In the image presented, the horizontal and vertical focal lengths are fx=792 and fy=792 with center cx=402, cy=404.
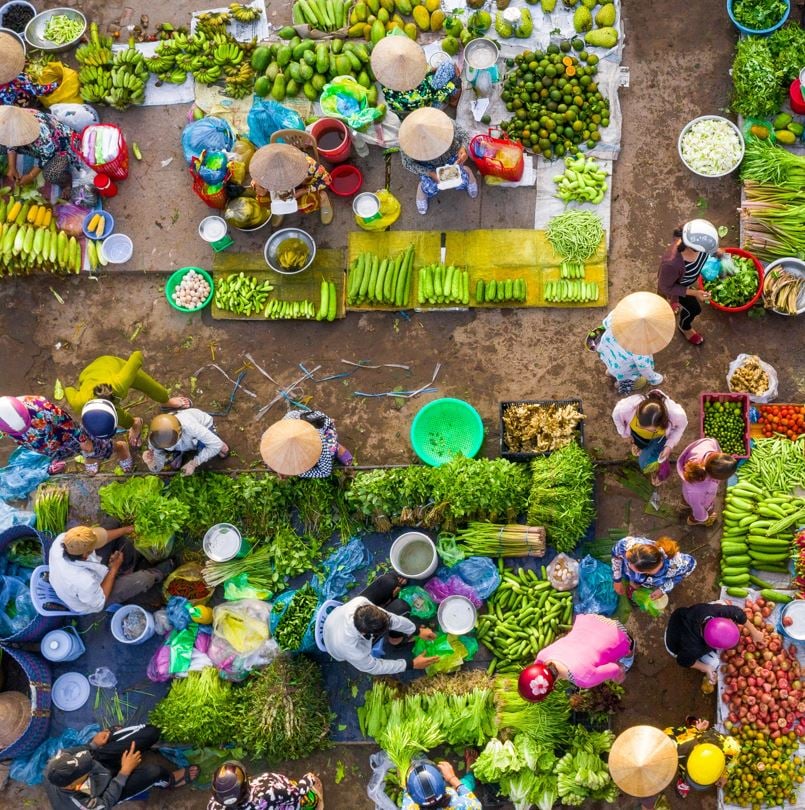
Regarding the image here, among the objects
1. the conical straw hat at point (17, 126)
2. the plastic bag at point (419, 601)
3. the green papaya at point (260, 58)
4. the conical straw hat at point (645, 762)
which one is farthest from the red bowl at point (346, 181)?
the conical straw hat at point (645, 762)

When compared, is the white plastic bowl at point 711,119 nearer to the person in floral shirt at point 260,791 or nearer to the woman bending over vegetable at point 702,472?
the woman bending over vegetable at point 702,472

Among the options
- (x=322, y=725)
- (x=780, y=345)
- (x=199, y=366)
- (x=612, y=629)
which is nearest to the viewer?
(x=612, y=629)

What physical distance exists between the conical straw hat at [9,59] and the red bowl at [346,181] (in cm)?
289

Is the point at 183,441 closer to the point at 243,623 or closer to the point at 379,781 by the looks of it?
the point at 243,623

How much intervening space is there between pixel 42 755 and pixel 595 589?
4.75 m

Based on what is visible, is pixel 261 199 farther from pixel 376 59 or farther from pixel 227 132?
pixel 376 59

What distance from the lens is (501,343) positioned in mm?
7109

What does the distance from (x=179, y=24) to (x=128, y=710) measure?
6.45 m

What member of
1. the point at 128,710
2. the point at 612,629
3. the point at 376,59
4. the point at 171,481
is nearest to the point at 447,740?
the point at 612,629

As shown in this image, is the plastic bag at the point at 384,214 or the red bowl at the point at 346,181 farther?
the red bowl at the point at 346,181

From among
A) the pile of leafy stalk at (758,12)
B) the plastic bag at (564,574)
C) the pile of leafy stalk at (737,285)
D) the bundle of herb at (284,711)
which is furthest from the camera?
the pile of leafy stalk at (758,12)

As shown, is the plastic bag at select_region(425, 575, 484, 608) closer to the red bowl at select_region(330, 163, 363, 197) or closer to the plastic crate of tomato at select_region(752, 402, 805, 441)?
the plastic crate of tomato at select_region(752, 402, 805, 441)

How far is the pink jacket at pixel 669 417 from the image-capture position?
230 inches

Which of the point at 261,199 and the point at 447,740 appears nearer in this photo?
the point at 447,740
